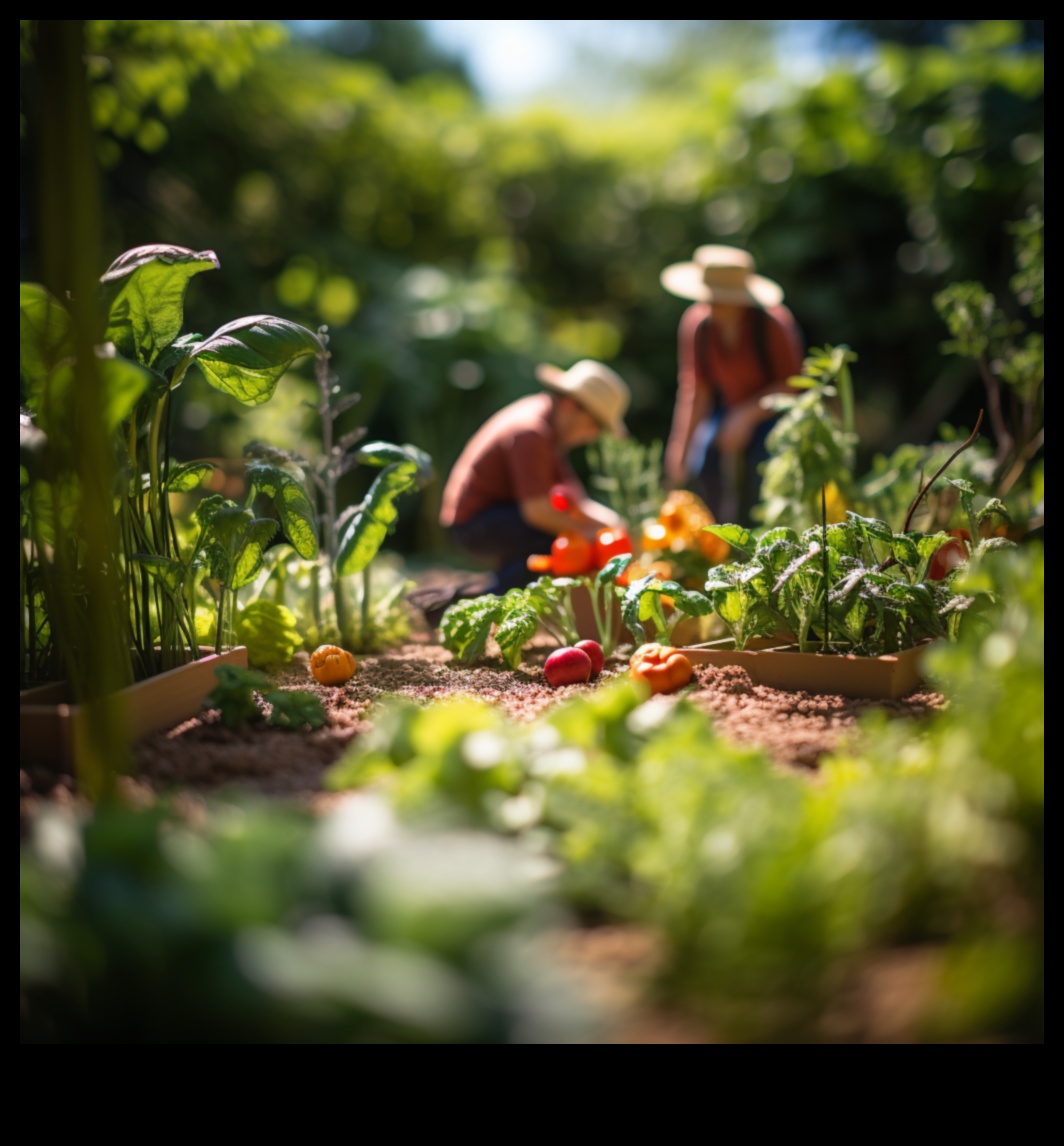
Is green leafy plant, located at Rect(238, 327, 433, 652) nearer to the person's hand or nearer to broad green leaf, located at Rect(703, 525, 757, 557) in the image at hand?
broad green leaf, located at Rect(703, 525, 757, 557)

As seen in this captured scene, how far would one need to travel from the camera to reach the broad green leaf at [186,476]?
2627mm

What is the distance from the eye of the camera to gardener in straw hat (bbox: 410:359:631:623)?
412 centimetres

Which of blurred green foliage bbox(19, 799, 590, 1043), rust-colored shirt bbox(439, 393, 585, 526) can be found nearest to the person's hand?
rust-colored shirt bbox(439, 393, 585, 526)

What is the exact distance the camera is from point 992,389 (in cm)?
384

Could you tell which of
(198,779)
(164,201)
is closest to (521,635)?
(198,779)

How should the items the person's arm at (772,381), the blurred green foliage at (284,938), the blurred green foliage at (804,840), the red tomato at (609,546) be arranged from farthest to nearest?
the person's arm at (772,381), the red tomato at (609,546), the blurred green foliage at (804,840), the blurred green foliage at (284,938)

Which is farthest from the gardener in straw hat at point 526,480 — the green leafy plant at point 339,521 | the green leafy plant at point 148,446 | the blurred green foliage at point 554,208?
the blurred green foliage at point 554,208

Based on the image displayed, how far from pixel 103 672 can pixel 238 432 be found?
6.76m

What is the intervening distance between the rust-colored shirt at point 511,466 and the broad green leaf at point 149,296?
189 cm

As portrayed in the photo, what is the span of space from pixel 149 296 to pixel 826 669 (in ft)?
6.54

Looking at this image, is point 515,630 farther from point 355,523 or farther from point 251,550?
point 251,550

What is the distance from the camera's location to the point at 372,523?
10.8 ft

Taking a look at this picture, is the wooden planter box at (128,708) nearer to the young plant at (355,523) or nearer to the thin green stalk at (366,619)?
the young plant at (355,523)

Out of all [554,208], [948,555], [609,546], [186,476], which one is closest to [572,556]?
[609,546]
